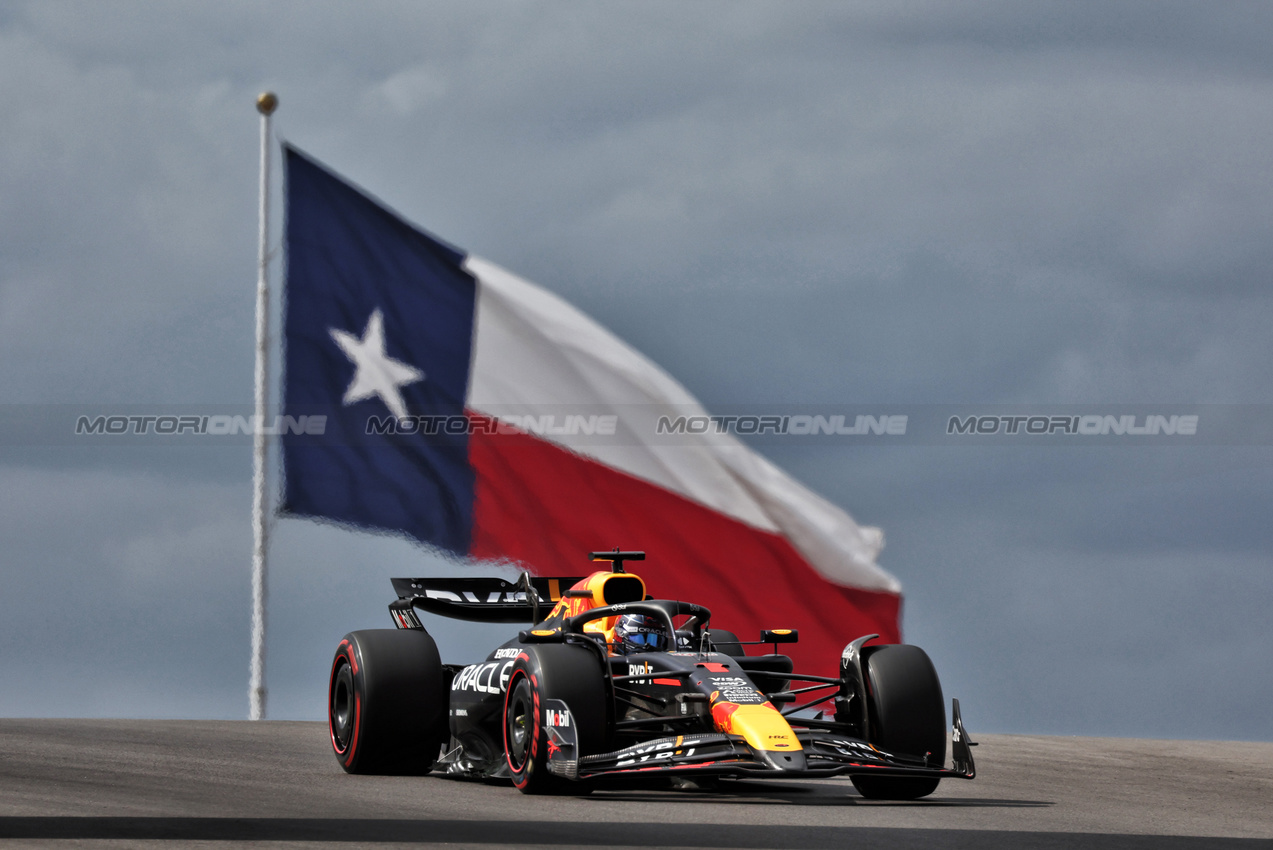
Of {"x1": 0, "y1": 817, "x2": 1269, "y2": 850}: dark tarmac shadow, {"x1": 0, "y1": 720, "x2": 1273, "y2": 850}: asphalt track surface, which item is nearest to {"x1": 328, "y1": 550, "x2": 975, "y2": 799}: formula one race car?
{"x1": 0, "y1": 720, "x2": 1273, "y2": 850}: asphalt track surface

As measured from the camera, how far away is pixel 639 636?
47.2 feet

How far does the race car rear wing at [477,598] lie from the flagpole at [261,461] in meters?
5.30

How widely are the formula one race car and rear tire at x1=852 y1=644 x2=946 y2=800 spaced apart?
0.04ft

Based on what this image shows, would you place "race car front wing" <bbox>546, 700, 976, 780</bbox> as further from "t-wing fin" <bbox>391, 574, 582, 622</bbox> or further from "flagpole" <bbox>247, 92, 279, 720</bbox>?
"flagpole" <bbox>247, 92, 279, 720</bbox>

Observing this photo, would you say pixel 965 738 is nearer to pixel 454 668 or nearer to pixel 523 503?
pixel 454 668

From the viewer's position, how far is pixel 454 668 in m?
15.6

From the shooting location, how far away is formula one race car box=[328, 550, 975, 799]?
1212 centimetres

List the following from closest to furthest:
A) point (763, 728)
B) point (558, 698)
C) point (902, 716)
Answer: point (763, 728) → point (558, 698) → point (902, 716)

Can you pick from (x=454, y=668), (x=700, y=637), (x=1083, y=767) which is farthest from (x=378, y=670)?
(x=1083, y=767)

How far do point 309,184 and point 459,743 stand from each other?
937cm

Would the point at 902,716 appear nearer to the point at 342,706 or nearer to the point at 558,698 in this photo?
the point at 558,698

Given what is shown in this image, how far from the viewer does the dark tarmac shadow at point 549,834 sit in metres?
9.36

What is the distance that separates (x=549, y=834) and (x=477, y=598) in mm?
6896
